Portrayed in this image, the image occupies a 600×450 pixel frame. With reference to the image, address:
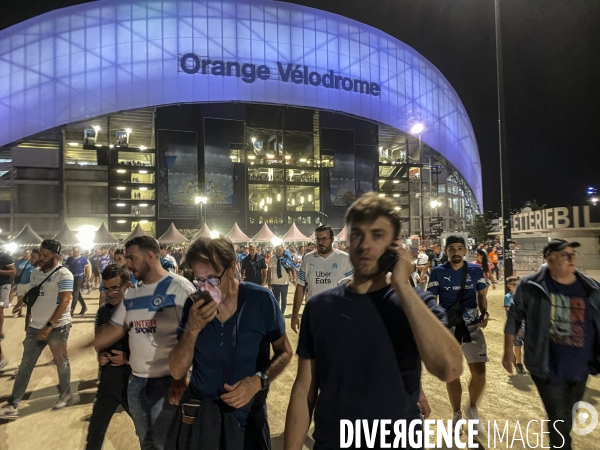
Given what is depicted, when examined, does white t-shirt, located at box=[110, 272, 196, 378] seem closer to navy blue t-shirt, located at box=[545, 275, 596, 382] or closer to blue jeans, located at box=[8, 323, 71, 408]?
blue jeans, located at box=[8, 323, 71, 408]

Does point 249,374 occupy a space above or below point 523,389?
above

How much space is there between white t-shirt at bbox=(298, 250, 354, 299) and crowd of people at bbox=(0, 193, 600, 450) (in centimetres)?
166

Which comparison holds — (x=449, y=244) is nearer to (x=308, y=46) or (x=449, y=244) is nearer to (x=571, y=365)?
(x=571, y=365)

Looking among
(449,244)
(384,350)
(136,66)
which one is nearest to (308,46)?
(136,66)

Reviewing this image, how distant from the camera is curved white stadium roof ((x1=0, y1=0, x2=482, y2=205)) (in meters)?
39.3

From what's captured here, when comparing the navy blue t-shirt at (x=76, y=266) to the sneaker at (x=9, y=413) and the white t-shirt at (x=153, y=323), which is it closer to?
the sneaker at (x=9, y=413)

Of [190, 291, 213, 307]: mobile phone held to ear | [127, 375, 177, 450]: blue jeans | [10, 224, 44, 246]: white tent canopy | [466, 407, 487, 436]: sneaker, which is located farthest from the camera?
[10, 224, 44, 246]: white tent canopy

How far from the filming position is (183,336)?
2.06m

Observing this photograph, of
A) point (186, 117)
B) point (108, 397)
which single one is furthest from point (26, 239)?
point (186, 117)

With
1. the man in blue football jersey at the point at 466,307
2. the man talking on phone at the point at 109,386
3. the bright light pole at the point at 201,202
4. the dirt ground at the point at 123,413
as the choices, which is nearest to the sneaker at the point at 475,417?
the man in blue football jersey at the point at 466,307

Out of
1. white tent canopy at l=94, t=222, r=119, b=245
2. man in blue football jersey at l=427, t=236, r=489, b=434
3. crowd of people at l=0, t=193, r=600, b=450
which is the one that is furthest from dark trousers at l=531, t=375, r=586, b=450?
white tent canopy at l=94, t=222, r=119, b=245

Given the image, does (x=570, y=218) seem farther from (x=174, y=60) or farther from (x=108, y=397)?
(x=174, y=60)

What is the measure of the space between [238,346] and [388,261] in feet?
3.32

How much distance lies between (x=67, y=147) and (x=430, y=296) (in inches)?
1878
